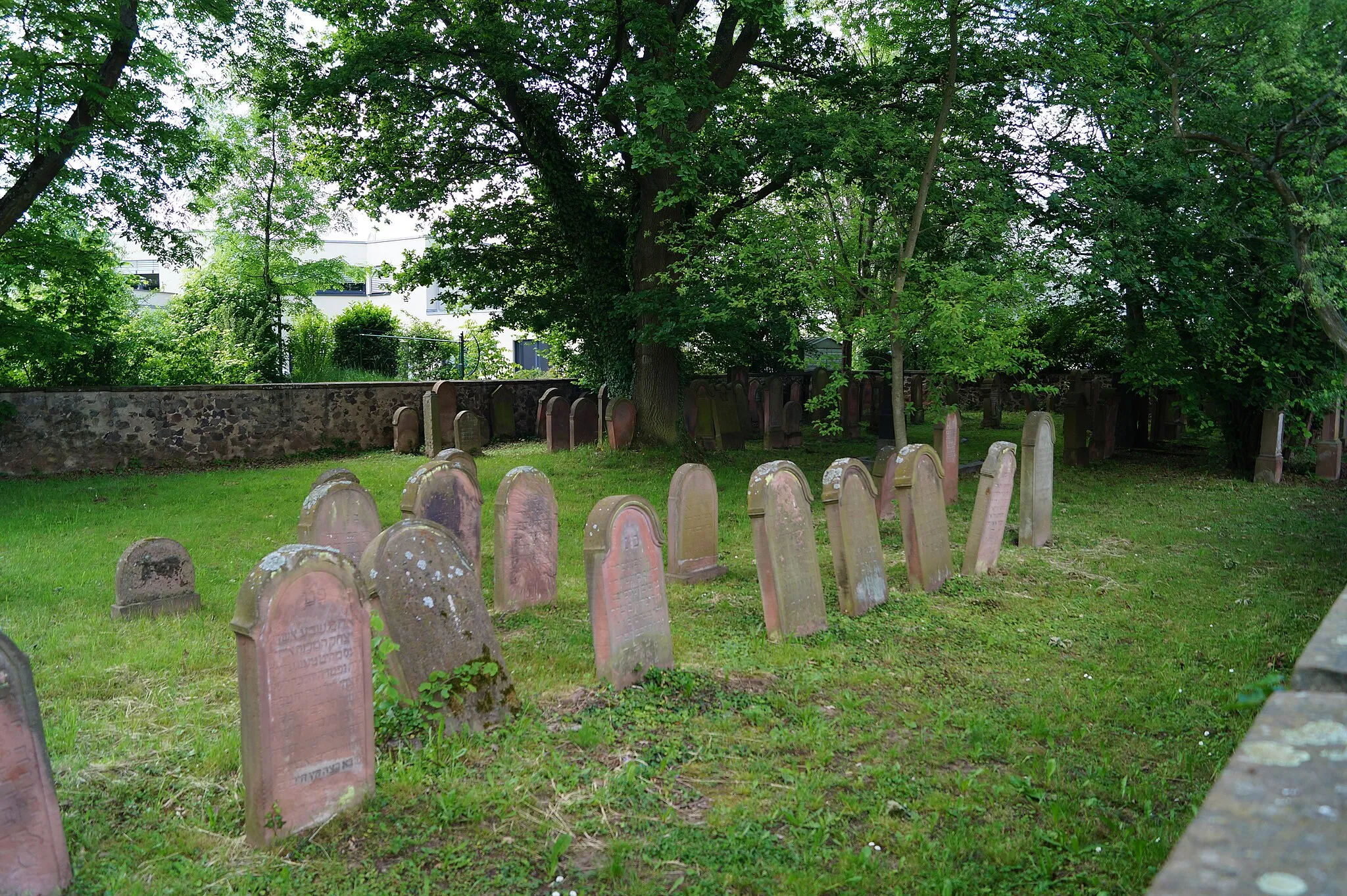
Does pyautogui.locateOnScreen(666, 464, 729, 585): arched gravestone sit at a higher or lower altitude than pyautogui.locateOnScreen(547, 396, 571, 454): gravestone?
lower

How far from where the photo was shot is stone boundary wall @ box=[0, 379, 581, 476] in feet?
44.2

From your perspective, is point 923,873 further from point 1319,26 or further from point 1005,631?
point 1319,26

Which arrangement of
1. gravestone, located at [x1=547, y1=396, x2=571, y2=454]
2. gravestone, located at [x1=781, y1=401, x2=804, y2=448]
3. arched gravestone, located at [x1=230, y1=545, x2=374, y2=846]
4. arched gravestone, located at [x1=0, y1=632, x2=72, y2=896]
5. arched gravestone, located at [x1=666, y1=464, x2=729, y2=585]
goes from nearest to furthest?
arched gravestone, located at [x1=0, y1=632, x2=72, y2=896] → arched gravestone, located at [x1=230, y1=545, x2=374, y2=846] → arched gravestone, located at [x1=666, y1=464, x2=729, y2=585] → gravestone, located at [x1=547, y1=396, x2=571, y2=454] → gravestone, located at [x1=781, y1=401, x2=804, y2=448]

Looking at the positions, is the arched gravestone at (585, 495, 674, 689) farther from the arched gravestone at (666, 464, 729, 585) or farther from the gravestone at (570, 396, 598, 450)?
the gravestone at (570, 396, 598, 450)

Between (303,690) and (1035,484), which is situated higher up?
(1035,484)

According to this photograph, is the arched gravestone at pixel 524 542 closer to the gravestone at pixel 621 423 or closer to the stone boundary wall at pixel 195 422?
the gravestone at pixel 621 423

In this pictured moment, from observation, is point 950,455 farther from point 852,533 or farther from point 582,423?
point 582,423

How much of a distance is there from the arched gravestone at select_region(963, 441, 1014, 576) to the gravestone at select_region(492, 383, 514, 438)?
12.7m

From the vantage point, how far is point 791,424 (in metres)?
17.2

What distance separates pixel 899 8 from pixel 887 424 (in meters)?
8.82

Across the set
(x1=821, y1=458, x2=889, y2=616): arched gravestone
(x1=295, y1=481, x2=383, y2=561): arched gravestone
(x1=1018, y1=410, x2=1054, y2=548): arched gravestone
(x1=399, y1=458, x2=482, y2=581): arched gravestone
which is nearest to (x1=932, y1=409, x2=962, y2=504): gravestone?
(x1=1018, y1=410, x2=1054, y2=548): arched gravestone

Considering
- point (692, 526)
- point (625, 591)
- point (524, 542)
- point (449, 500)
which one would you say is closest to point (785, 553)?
point (625, 591)

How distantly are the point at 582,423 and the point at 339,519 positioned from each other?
10.4 metres

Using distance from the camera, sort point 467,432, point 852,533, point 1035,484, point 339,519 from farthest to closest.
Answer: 1. point 467,432
2. point 1035,484
3. point 852,533
4. point 339,519
